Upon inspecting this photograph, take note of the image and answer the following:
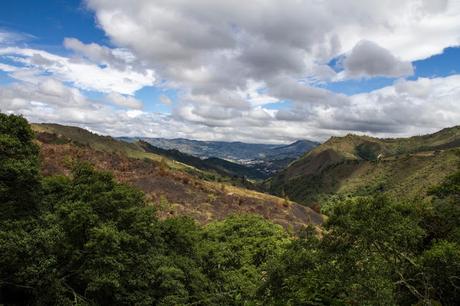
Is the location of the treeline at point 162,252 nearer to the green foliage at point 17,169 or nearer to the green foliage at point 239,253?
the green foliage at point 17,169

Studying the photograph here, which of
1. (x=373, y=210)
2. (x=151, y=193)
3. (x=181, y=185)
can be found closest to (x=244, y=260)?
(x=373, y=210)

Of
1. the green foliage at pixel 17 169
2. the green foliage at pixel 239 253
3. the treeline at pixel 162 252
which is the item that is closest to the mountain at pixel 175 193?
the green foliage at pixel 239 253

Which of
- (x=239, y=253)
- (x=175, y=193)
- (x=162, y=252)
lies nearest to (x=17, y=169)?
(x=162, y=252)

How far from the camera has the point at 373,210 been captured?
28.6 meters

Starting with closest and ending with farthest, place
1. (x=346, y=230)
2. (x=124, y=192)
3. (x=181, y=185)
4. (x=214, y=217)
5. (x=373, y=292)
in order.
→ (x=373, y=292) < (x=346, y=230) < (x=124, y=192) < (x=214, y=217) < (x=181, y=185)

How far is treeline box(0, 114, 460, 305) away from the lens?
2516 cm

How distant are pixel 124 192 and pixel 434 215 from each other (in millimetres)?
29835

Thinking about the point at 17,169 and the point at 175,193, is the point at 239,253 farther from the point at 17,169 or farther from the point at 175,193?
the point at 175,193

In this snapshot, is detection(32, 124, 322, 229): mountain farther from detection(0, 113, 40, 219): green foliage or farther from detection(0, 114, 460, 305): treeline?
detection(0, 113, 40, 219): green foliage

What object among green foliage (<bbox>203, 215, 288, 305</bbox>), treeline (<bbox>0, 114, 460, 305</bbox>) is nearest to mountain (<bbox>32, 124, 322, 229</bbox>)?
green foliage (<bbox>203, 215, 288, 305</bbox>)

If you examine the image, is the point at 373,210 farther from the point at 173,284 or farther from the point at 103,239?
the point at 103,239

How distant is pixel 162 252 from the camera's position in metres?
38.6

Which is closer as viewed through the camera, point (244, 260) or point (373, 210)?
point (373, 210)

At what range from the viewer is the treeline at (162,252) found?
25.2m
